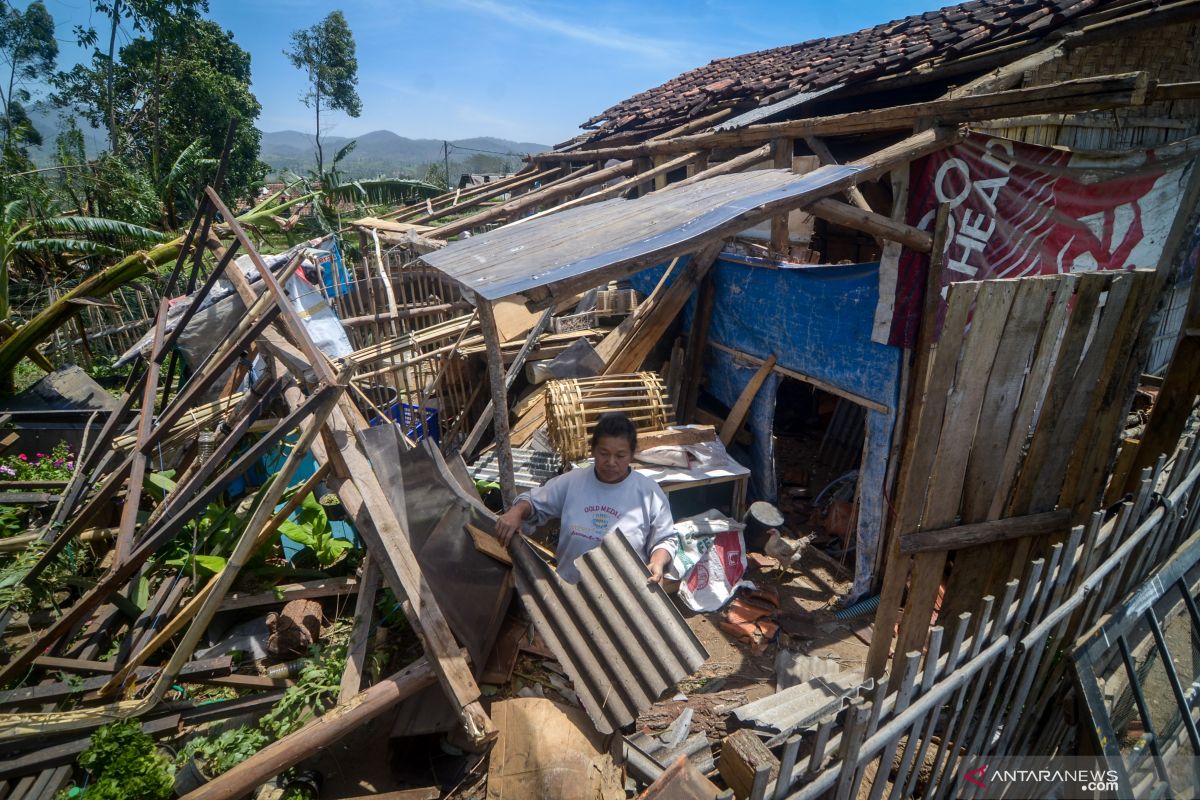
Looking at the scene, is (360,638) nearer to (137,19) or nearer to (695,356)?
(695,356)

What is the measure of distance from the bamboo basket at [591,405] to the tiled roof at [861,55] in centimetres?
406

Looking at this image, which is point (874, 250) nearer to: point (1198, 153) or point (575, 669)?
point (1198, 153)

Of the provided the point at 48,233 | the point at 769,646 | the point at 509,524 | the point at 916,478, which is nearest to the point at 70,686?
the point at 509,524

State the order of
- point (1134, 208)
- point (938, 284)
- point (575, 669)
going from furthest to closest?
1. point (938, 284)
2. point (1134, 208)
3. point (575, 669)

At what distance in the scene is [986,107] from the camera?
355 cm

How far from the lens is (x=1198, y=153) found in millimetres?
3047

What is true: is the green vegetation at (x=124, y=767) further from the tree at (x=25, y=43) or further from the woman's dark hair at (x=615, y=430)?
the tree at (x=25, y=43)

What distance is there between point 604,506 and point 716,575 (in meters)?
2.04

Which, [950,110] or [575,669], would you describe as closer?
[575,669]

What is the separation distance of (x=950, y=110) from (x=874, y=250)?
360 cm

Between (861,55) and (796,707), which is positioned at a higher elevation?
(861,55)

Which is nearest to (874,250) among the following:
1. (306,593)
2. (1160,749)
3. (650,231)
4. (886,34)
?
(886,34)

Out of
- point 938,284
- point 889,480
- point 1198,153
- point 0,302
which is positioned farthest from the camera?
point 0,302

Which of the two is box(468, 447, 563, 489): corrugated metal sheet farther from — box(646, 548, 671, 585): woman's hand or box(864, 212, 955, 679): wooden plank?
box(864, 212, 955, 679): wooden plank
